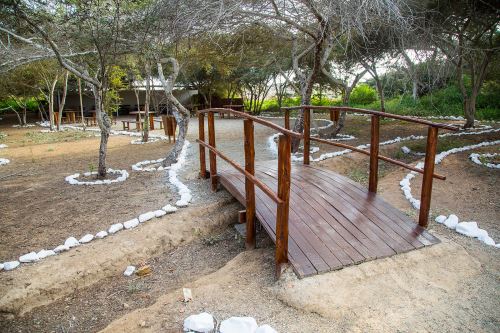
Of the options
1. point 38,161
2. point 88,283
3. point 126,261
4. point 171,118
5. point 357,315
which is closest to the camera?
point 357,315

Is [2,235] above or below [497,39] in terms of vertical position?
below

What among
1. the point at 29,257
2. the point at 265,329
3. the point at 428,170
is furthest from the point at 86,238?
the point at 428,170

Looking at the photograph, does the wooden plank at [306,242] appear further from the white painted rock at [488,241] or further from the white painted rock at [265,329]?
the white painted rock at [488,241]

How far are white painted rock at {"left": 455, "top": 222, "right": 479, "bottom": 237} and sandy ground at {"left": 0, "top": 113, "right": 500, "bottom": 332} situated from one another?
10 cm

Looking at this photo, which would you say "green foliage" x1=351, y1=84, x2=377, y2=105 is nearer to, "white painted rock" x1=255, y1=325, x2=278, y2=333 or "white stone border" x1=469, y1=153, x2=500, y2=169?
"white stone border" x1=469, y1=153, x2=500, y2=169

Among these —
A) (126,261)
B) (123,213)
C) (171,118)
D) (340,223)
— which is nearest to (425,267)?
(340,223)

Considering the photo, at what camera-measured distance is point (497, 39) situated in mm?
9672

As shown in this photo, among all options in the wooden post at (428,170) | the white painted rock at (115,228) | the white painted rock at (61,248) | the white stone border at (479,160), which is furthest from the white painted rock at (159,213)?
the white stone border at (479,160)

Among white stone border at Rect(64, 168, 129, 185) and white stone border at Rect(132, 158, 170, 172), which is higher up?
white stone border at Rect(132, 158, 170, 172)

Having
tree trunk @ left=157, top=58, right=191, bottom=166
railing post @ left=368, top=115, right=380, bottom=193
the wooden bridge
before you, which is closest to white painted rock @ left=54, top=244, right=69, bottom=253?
the wooden bridge

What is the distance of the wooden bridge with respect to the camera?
2.74m

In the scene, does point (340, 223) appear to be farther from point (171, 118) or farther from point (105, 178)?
point (171, 118)

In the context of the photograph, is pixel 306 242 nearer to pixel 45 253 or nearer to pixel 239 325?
pixel 239 325

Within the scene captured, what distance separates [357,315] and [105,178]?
16.9ft
